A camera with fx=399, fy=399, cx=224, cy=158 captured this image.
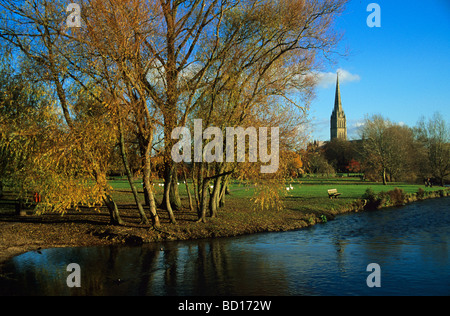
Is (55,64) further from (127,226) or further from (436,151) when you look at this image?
(436,151)

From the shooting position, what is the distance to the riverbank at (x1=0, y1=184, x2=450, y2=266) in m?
19.4

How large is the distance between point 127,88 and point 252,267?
10.3 meters

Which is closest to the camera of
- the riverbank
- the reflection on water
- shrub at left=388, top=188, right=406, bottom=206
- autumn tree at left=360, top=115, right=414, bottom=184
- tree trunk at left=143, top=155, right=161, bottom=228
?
the reflection on water

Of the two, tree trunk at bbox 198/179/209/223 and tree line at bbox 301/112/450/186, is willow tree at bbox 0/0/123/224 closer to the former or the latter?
tree trunk at bbox 198/179/209/223

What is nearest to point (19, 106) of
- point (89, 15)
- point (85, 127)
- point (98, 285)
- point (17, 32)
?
point (17, 32)

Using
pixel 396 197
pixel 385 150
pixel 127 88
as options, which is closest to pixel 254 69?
pixel 127 88

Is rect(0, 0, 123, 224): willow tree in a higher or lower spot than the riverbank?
higher

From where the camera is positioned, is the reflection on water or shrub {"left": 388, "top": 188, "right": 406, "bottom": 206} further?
shrub {"left": 388, "top": 188, "right": 406, "bottom": 206}

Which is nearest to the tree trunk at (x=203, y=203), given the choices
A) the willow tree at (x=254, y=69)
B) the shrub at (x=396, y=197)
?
the willow tree at (x=254, y=69)

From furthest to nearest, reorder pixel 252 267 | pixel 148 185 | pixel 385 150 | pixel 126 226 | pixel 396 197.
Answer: pixel 385 150
pixel 396 197
pixel 126 226
pixel 148 185
pixel 252 267

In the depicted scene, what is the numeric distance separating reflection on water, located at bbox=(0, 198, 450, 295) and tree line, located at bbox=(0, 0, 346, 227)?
2989 mm

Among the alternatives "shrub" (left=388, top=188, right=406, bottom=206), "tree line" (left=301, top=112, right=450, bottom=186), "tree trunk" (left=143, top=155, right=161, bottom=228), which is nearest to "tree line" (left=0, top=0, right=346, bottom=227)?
"tree trunk" (left=143, top=155, right=161, bottom=228)

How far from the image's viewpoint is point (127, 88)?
1931 centimetres

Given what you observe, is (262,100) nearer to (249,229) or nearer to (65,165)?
(249,229)
